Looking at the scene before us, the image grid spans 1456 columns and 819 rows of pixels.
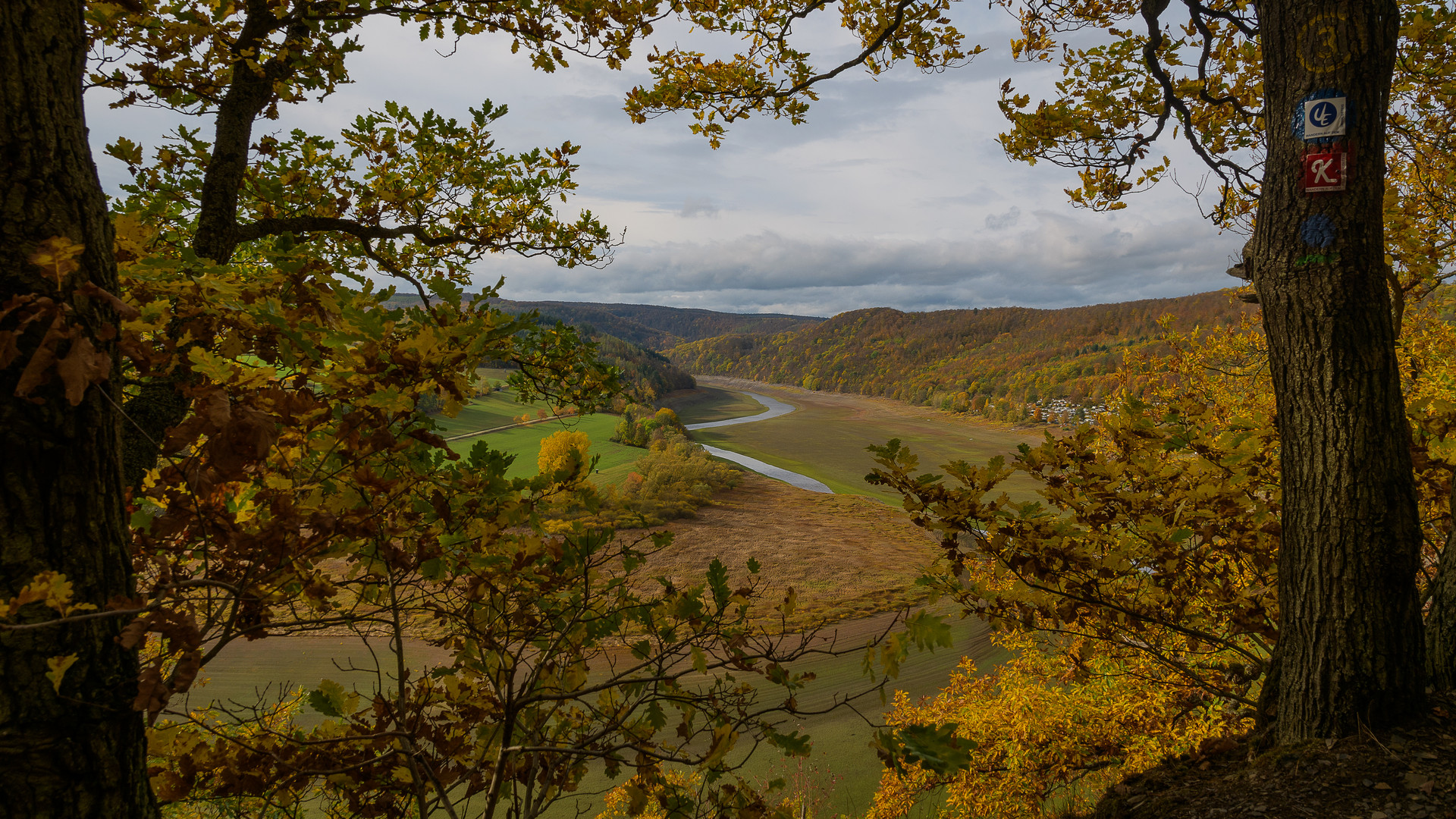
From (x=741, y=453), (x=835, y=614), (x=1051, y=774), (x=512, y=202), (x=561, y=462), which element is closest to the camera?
(x=561, y=462)

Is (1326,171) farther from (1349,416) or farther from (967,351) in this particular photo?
(967,351)

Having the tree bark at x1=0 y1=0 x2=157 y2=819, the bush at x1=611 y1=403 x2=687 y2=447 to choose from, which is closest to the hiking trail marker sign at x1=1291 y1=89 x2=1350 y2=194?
the tree bark at x1=0 y1=0 x2=157 y2=819

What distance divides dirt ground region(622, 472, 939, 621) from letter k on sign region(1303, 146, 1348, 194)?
59.0 feet

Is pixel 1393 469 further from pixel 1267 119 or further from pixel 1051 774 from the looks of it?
pixel 1051 774

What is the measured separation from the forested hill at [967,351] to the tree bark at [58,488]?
45519mm

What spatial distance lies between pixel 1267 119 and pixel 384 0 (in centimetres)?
418

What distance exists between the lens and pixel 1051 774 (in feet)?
24.3

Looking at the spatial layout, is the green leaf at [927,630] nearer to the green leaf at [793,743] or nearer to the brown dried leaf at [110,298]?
the green leaf at [793,743]

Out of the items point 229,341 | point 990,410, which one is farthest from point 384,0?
point 990,410

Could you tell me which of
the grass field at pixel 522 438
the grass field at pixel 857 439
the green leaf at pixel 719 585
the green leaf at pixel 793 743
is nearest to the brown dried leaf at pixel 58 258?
the green leaf at pixel 719 585

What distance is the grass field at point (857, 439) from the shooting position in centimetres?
3978

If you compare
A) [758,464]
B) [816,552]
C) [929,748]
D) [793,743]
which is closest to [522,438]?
[758,464]

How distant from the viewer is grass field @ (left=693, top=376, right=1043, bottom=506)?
39.8 m

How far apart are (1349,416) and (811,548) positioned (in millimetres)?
25788
